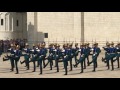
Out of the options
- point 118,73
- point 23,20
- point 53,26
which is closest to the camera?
point 118,73

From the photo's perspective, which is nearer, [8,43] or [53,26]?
[8,43]

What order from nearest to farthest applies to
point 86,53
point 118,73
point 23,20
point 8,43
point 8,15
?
point 118,73 → point 86,53 → point 8,43 → point 8,15 → point 23,20

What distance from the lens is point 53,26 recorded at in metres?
48.0

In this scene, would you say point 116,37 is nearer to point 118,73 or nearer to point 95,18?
point 95,18

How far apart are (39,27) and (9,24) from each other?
14633 mm

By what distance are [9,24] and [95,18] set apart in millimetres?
21429

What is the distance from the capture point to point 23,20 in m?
68.3

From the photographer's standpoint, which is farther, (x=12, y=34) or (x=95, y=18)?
(x=12, y=34)

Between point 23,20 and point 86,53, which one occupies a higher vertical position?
point 23,20
